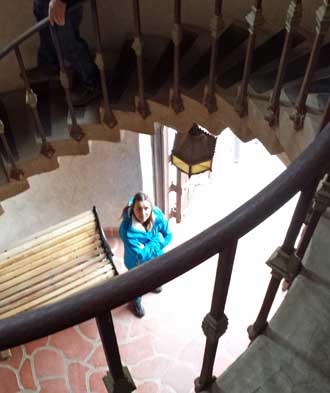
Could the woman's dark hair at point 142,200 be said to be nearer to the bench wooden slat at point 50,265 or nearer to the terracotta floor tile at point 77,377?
the bench wooden slat at point 50,265

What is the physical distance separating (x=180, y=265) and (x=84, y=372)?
396cm

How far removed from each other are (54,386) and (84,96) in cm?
272

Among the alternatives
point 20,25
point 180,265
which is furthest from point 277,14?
point 180,265

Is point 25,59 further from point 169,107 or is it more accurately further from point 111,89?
point 169,107

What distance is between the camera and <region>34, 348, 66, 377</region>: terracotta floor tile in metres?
4.69

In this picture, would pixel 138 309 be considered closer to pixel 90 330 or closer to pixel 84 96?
pixel 90 330

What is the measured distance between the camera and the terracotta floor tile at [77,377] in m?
4.53

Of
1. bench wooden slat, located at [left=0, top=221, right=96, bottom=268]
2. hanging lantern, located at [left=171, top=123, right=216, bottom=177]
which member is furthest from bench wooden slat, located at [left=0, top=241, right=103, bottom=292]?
hanging lantern, located at [left=171, top=123, right=216, bottom=177]

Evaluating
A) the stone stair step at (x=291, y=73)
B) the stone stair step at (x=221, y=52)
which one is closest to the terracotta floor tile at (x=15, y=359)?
the stone stair step at (x=221, y=52)

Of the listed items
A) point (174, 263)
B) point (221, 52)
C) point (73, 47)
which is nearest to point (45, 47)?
point (73, 47)

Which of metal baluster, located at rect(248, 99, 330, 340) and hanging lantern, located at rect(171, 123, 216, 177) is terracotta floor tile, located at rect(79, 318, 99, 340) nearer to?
hanging lantern, located at rect(171, 123, 216, 177)

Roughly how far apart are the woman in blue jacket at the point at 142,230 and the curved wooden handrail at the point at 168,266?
3.23 m

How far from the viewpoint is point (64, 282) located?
471 cm

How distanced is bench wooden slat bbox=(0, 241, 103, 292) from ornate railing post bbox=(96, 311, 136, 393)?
→ 346cm
